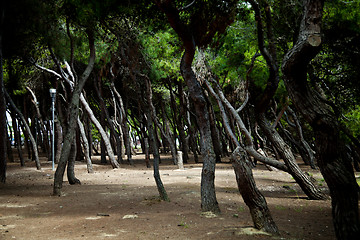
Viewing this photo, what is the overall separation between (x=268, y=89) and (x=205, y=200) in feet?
11.1

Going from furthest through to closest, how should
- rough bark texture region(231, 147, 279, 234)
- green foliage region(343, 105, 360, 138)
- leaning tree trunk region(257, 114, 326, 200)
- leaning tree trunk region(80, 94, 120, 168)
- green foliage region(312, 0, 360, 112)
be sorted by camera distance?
leaning tree trunk region(80, 94, 120, 168) → green foliage region(343, 105, 360, 138) → leaning tree trunk region(257, 114, 326, 200) → green foliage region(312, 0, 360, 112) → rough bark texture region(231, 147, 279, 234)

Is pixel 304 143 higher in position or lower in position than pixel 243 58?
lower

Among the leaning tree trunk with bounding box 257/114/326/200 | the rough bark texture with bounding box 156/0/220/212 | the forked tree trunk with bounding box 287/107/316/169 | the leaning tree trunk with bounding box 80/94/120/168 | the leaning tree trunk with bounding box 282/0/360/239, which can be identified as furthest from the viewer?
the forked tree trunk with bounding box 287/107/316/169

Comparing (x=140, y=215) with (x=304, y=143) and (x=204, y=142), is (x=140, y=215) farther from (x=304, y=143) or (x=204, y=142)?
(x=304, y=143)

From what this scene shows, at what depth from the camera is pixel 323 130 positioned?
4.50 meters

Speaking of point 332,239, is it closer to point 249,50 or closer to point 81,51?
point 249,50

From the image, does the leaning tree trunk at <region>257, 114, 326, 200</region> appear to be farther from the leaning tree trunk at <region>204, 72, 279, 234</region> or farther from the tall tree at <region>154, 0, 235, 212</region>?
the leaning tree trunk at <region>204, 72, 279, 234</region>

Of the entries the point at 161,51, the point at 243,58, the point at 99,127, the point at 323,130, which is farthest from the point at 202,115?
the point at 99,127

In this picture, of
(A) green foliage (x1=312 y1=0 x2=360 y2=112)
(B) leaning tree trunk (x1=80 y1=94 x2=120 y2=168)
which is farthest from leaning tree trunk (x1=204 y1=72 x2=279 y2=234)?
(B) leaning tree trunk (x1=80 y1=94 x2=120 y2=168)

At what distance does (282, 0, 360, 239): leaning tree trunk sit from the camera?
434 cm

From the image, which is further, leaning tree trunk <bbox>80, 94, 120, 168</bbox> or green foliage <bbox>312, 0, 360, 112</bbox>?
leaning tree trunk <bbox>80, 94, 120, 168</bbox>

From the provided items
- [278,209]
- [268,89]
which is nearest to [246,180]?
[278,209]

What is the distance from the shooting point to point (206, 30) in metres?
7.98

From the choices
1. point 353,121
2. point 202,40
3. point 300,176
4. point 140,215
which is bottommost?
point 140,215
